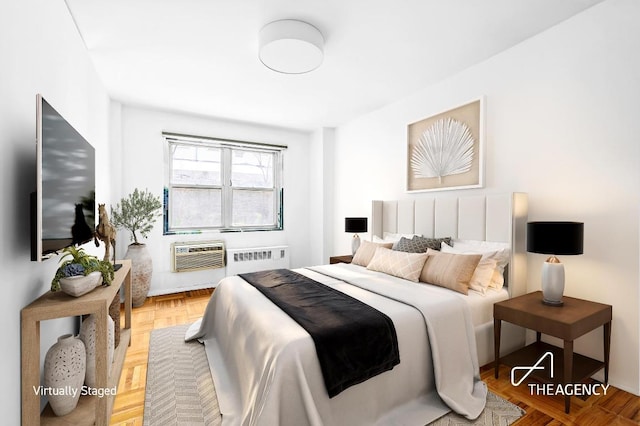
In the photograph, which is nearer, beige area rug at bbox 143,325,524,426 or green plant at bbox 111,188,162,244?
beige area rug at bbox 143,325,524,426

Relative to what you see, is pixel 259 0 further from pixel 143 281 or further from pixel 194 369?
pixel 143 281

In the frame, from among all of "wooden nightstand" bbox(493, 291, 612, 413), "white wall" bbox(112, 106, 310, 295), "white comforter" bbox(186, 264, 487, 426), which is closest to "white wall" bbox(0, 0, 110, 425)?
"white comforter" bbox(186, 264, 487, 426)

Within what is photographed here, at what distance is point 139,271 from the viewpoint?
3.81m

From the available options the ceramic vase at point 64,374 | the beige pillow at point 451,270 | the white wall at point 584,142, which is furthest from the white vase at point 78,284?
the white wall at point 584,142

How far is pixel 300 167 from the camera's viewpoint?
5.48 m

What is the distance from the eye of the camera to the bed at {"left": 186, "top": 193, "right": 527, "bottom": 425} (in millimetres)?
1529

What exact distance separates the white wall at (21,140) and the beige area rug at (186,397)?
0.69m

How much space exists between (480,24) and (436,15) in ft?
1.31

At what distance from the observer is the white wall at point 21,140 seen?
51.6 inches

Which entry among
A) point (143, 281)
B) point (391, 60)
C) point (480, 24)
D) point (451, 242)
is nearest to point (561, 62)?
point (480, 24)

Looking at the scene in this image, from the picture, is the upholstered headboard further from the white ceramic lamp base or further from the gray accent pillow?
the white ceramic lamp base

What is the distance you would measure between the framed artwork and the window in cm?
247

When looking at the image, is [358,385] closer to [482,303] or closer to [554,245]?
[482,303]

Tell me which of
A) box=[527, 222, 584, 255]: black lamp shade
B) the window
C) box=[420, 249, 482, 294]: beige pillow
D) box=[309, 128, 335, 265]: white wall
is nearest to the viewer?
box=[527, 222, 584, 255]: black lamp shade
